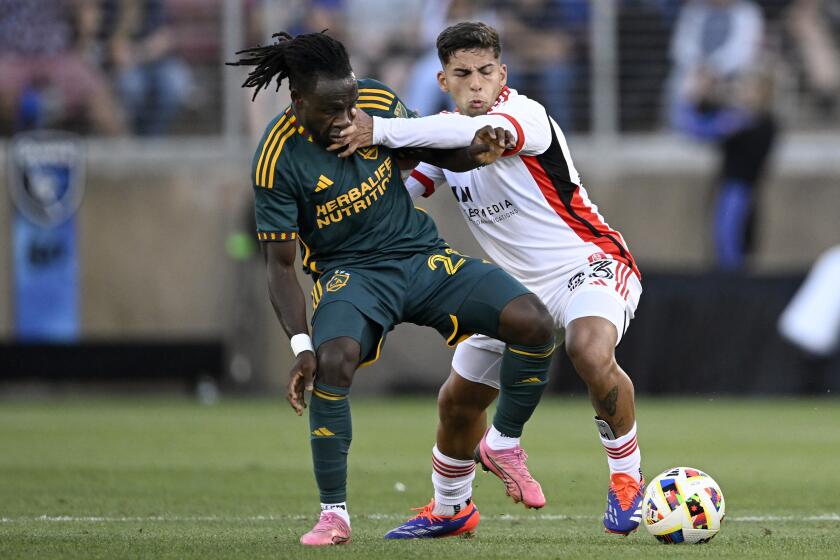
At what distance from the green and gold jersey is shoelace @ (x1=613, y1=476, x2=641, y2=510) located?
4.31 ft

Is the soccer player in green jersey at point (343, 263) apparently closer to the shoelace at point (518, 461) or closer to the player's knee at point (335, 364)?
the player's knee at point (335, 364)

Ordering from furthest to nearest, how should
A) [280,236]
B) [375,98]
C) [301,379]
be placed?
[375,98], [280,236], [301,379]

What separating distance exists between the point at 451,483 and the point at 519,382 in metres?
0.57

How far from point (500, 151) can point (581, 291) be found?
76cm

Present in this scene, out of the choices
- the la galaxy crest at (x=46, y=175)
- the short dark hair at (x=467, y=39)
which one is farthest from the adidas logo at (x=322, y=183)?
the la galaxy crest at (x=46, y=175)

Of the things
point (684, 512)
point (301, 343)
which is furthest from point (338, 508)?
point (684, 512)

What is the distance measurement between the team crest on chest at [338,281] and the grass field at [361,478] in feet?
3.50

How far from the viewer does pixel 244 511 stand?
7.55 m

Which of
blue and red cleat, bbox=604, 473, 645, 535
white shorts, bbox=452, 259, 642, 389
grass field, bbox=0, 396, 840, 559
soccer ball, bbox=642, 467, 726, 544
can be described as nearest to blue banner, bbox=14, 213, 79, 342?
grass field, bbox=0, 396, 840, 559

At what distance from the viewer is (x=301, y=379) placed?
19.3ft

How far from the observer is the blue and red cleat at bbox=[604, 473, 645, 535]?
631cm

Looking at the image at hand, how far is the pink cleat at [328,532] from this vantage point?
5.90 meters

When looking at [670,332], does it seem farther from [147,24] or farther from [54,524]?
[54,524]

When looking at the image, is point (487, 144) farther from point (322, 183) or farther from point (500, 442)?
point (500, 442)
